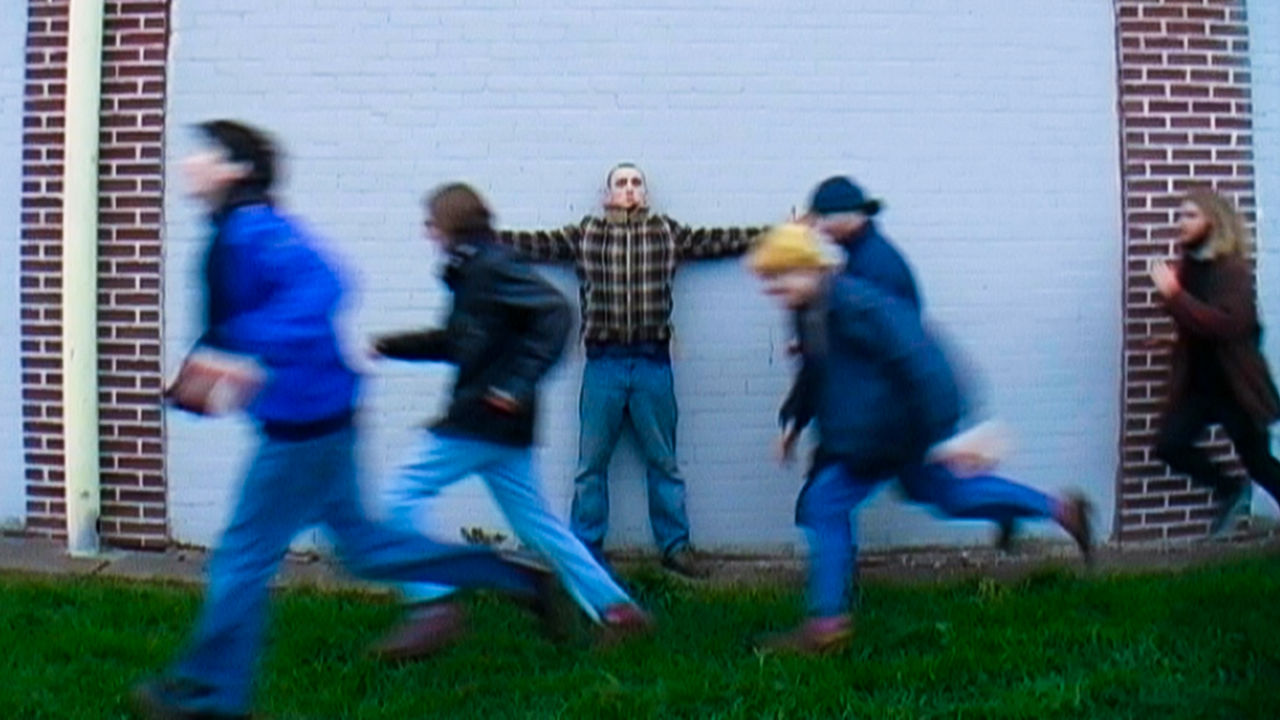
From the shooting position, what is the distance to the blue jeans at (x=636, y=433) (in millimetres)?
7945

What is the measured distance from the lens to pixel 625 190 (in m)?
7.90

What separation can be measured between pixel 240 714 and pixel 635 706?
1.24 meters

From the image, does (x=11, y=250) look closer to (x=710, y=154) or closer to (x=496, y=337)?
(x=710, y=154)

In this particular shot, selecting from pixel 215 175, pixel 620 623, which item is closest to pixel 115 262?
pixel 620 623

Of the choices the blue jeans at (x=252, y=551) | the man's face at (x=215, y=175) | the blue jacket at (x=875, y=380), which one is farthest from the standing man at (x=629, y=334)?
the man's face at (x=215, y=175)

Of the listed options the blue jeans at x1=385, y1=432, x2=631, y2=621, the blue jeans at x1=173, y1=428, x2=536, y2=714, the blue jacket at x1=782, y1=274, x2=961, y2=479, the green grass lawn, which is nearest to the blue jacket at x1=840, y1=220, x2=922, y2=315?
the blue jacket at x1=782, y1=274, x2=961, y2=479

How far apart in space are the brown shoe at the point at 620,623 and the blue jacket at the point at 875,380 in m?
0.85

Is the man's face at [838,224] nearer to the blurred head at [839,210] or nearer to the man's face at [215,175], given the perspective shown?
the blurred head at [839,210]

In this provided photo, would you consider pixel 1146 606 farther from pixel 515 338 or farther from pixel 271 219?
pixel 271 219

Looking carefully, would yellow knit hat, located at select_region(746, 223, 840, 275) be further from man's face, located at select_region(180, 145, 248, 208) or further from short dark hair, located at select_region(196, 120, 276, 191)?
man's face, located at select_region(180, 145, 248, 208)

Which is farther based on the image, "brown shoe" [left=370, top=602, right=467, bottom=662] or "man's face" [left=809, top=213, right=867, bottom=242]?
"man's face" [left=809, top=213, right=867, bottom=242]

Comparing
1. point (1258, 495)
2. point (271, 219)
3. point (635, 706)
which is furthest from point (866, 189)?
point (271, 219)

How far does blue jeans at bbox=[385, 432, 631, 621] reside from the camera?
624 cm

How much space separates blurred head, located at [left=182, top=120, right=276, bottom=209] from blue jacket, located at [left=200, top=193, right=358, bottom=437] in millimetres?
42
